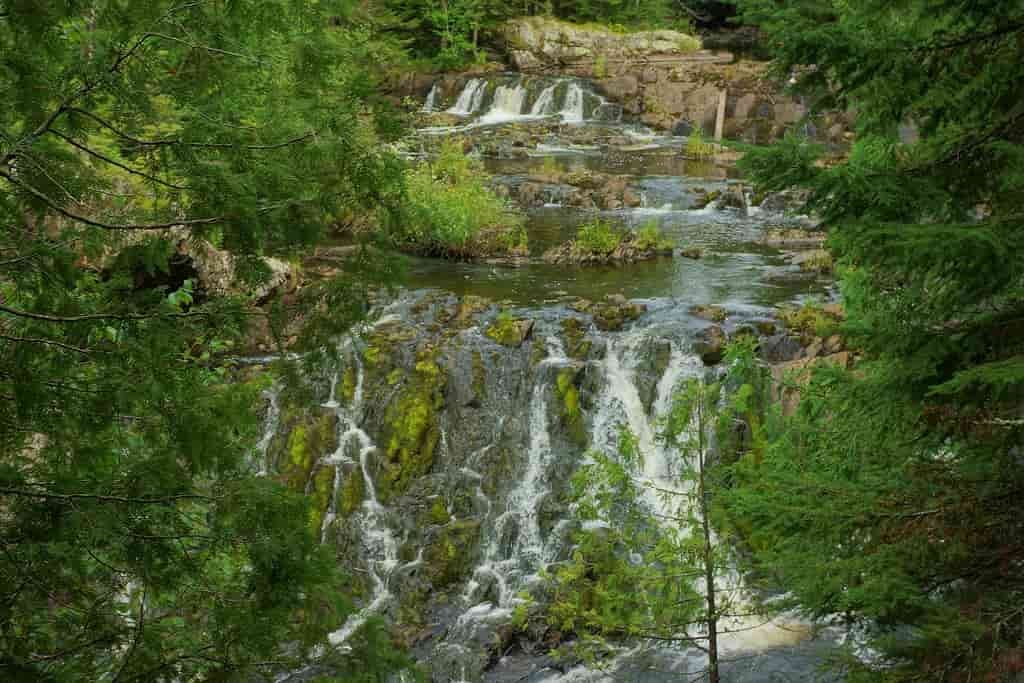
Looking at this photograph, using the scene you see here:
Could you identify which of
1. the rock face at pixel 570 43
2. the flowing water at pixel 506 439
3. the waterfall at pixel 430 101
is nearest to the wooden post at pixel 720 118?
the rock face at pixel 570 43

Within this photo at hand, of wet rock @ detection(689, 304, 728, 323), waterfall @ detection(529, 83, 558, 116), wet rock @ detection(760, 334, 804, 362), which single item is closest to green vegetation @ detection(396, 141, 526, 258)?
wet rock @ detection(689, 304, 728, 323)

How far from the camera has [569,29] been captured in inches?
1487

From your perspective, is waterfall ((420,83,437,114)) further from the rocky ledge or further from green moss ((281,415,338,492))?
green moss ((281,415,338,492))

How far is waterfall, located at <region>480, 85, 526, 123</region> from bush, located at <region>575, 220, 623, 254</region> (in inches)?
618

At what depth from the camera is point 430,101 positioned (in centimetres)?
3362

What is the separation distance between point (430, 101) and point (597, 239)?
19.5 metres

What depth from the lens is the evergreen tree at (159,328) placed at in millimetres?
3725

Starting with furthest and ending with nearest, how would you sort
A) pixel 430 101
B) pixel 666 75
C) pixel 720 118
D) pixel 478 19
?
1. pixel 478 19
2. pixel 430 101
3. pixel 666 75
4. pixel 720 118

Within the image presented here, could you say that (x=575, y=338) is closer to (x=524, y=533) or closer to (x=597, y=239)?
(x=524, y=533)

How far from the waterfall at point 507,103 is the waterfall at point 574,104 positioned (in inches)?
62.0

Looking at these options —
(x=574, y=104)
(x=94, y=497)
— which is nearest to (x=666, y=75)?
(x=574, y=104)

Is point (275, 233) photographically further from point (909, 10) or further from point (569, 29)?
point (569, 29)

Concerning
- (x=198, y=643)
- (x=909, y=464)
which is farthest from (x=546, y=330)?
(x=198, y=643)

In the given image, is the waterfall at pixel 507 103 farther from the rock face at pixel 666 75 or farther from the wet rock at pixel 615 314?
the wet rock at pixel 615 314
